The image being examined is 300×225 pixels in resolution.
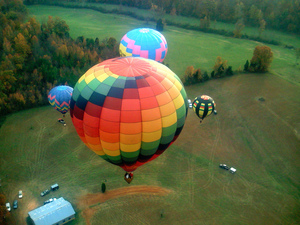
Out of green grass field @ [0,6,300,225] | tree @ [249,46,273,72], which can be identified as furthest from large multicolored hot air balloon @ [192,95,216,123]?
tree @ [249,46,273,72]

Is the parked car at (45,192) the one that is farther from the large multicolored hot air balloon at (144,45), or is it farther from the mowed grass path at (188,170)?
the large multicolored hot air balloon at (144,45)

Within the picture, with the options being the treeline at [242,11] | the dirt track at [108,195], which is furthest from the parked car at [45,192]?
the treeline at [242,11]

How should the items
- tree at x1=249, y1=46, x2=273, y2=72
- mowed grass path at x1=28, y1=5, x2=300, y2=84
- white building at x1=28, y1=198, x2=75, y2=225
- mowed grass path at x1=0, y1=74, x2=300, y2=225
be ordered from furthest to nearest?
mowed grass path at x1=28, y1=5, x2=300, y2=84
tree at x1=249, y1=46, x2=273, y2=72
mowed grass path at x1=0, y1=74, x2=300, y2=225
white building at x1=28, y1=198, x2=75, y2=225

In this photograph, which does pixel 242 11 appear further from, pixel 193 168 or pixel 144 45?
pixel 193 168

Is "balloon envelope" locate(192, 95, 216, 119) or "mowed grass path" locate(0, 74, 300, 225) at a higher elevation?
"balloon envelope" locate(192, 95, 216, 119)

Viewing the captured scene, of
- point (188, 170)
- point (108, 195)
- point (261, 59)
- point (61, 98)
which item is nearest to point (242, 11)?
point (261, 59)

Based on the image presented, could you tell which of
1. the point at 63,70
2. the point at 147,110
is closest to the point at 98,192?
the point at 147,110

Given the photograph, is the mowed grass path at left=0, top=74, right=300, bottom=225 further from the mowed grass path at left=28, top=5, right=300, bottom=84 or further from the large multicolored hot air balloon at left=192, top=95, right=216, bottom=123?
the mowed grass path at left=28, top=5, right=300, bottom=84

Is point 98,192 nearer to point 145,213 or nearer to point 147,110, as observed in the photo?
point 145,213
